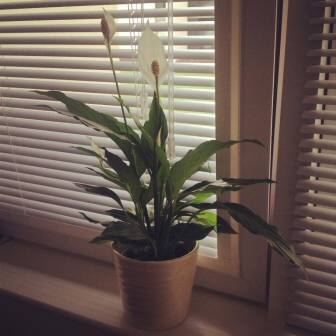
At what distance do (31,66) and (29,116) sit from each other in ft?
0.44

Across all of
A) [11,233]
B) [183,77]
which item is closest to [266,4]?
[183,77]

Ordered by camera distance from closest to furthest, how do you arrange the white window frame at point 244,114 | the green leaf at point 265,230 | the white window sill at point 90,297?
the green leaf at point 265,230 < the white window frame at point 244,114 < the white window sill at point 90,297

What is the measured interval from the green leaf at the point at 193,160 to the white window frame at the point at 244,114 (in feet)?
0.42

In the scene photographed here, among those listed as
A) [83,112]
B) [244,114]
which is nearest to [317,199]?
[244,114]

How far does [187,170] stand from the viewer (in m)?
0.71

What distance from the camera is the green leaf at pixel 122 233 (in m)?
0.70

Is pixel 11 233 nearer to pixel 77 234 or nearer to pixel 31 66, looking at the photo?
pixel 77 234

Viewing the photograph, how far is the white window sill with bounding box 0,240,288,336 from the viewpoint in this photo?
85 centimetres

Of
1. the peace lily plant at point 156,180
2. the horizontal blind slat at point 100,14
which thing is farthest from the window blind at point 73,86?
the peace lily plant at point 156,180

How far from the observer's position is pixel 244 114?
79 cm

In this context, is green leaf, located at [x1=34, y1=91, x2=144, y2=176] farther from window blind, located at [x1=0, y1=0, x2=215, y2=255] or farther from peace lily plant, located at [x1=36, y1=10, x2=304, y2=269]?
window blind, located at [x1=0, y1=0, x2=215, y2=255]

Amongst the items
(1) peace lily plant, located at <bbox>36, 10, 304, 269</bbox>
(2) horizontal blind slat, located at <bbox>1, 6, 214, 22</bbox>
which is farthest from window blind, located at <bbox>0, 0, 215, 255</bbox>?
(1) peace lily plant, located at <bbox>36, 10, 304, 269</bbox>

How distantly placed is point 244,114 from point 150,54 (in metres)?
0.23

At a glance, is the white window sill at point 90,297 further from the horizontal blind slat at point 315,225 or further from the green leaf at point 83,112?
the green leaf at point 83,112
